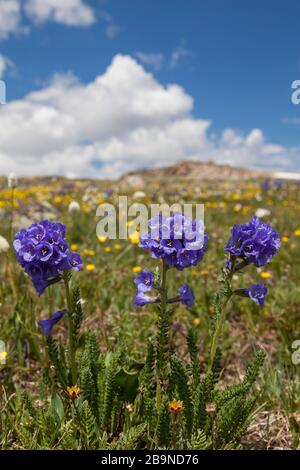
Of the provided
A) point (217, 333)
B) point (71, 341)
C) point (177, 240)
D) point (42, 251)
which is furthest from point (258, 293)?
point (42, 251)

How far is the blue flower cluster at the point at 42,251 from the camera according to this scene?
2.61 metres

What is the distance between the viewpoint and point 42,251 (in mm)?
2633

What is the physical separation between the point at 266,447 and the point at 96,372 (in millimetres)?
1353

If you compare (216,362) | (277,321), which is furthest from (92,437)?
(277,321)

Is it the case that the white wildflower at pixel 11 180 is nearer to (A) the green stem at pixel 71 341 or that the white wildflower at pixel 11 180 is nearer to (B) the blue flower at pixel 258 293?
(A) the green stem at pixel 71 341

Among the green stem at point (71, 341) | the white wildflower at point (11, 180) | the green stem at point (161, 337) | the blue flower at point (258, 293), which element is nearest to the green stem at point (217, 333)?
the blue flower at point (258, 293)

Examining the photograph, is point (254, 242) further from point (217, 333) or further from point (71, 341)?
point (71, 341)

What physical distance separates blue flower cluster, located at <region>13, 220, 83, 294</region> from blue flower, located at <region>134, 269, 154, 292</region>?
0.41 m

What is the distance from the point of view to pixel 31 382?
13.0 feet

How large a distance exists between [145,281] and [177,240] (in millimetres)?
416

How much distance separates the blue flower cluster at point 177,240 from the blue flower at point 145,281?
0.23 metres
